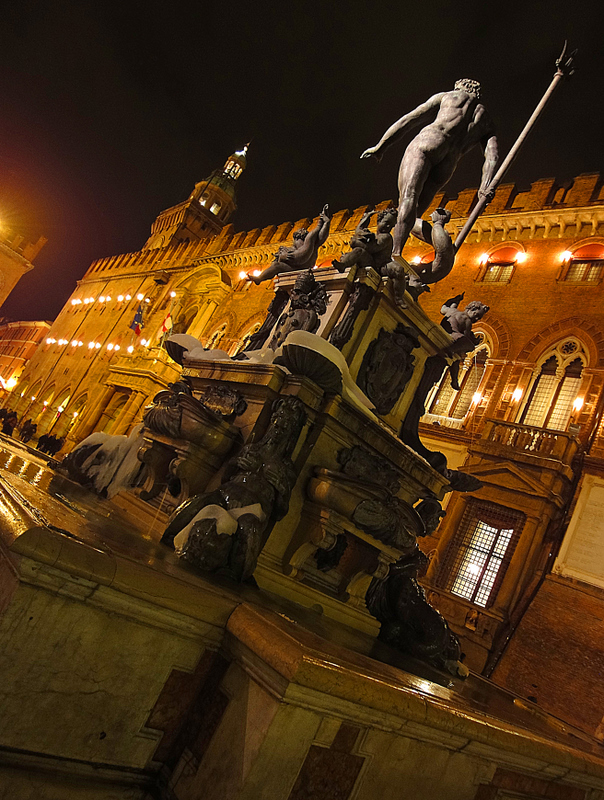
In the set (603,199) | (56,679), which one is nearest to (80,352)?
(603,199)

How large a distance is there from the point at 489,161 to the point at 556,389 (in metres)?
12.3

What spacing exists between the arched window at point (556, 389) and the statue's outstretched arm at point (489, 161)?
11.8 metres

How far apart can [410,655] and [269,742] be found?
2.96m

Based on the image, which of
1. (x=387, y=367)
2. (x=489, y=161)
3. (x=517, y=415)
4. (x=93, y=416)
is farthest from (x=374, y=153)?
(x=93, y=416)

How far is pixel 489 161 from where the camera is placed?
19.6 feet

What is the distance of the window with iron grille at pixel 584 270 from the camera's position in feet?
56.4

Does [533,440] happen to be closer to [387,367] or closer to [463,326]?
[463,326]

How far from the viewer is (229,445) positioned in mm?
4059

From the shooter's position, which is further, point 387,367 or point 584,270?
point 584,270

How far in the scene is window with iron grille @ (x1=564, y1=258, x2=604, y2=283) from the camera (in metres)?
17.2

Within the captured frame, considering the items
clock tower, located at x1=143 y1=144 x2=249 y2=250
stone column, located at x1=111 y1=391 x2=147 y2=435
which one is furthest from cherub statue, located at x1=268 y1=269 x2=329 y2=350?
clock tower, located at x1=143 y1=144 x2=249 y2=250

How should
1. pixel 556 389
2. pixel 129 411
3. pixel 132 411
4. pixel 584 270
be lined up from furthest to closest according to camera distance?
pixel 129 411
pixel 132 411
pixel 584 270
pixel 556 389

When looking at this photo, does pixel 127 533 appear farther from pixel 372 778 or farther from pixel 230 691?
pixel 372 778

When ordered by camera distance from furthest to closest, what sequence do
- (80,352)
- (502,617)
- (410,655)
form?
(80,352) < (502,617) < (410,655)
